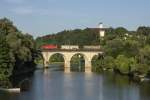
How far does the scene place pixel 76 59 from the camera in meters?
133

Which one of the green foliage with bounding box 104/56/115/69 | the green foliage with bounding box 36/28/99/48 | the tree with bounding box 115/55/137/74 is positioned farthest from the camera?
the green foliage with bounding box 36/28/99/48

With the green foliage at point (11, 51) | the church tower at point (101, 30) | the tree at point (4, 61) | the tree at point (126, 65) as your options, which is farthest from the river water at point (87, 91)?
the church tower at point (101, 30)

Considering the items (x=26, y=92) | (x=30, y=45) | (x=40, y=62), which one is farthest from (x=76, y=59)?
(x=26, y=92)

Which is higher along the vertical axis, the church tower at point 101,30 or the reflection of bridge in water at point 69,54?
the church tower at point 101,30

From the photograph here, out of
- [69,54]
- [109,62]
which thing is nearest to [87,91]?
[109,62]

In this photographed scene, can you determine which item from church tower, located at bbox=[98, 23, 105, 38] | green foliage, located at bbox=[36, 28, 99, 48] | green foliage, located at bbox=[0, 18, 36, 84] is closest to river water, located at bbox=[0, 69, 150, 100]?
green foliage, located at bbox=[0, 18, 36, 84]

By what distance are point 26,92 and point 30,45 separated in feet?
119

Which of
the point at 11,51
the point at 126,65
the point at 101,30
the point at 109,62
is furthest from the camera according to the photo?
the point at 101,30

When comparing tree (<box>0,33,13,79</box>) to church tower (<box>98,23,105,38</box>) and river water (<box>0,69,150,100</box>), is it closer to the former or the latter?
river water (<box>0,69,150,100</box>)

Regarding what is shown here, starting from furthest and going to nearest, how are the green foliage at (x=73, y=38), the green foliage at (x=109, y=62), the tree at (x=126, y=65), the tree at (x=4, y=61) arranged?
the green foliage at (x=73, y=38), the green foliage at (x=109, y=62), the tree at (x=126, y=65), the tree at (x=4, y=61)

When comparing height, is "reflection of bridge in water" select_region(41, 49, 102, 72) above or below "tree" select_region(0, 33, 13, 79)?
above

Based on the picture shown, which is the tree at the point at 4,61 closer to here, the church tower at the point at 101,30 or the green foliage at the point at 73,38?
the green foliage at the point at 73,38

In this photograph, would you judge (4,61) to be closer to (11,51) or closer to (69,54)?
(11,51)

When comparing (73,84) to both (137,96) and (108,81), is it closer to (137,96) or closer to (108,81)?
(108,81)
